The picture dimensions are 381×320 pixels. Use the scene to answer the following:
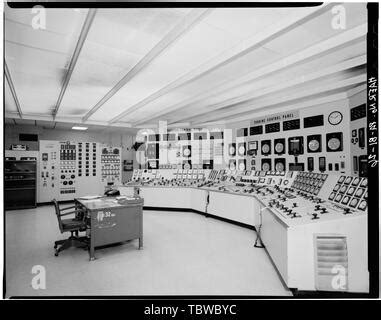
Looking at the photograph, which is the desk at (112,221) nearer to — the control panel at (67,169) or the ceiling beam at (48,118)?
the ceiling beam at (48,118)

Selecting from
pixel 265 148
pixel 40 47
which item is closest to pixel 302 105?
pixel 265 148

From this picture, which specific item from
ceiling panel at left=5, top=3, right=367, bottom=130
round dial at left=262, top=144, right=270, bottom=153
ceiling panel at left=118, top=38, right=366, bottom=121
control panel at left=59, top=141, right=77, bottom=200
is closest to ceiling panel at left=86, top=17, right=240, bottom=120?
ceiling panel at left=5, top=3, right=367, bottom=130

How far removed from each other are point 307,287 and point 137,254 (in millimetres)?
2131

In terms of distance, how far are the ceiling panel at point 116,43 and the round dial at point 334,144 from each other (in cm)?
359

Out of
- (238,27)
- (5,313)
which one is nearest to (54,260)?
(5,313)

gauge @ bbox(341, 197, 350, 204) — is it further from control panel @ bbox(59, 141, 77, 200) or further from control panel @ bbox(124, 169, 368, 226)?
control panel @ bbox(59, 141, 77, 200)

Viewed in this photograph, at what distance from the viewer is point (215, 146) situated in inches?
251

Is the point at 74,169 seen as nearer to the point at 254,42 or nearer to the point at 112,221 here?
the point at 112,221

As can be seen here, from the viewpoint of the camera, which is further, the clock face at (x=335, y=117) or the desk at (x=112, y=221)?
the clock face at (x=335, y=117)

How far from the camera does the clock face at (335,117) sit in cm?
418

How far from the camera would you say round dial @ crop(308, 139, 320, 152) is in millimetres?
4492

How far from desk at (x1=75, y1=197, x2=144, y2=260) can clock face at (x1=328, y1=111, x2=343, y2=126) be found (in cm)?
372

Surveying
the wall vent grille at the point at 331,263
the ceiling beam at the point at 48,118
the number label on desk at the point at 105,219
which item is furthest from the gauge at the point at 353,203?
the ceiling beam at the point at 48,118

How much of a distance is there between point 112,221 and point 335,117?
4.23m
